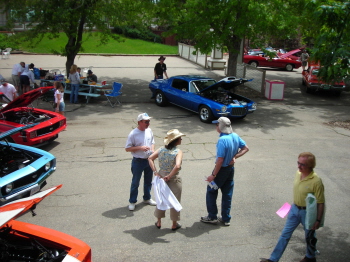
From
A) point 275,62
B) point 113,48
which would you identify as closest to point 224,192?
point 275,62

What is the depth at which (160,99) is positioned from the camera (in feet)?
48.3

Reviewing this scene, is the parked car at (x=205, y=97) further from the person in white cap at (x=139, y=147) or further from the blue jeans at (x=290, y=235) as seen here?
the blue jeans at (x=290, y=235)

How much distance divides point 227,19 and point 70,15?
240 inches

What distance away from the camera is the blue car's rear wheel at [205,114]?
1241 cm

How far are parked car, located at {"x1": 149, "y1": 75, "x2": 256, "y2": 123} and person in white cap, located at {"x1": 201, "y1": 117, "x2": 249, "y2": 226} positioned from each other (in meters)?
6.46

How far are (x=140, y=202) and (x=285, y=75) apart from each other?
793 inches

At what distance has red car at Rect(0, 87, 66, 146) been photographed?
906 centimetres

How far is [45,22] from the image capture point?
15156 millimetres

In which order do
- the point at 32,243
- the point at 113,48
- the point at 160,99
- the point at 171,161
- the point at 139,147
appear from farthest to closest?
the point at 113,48, the point at 160,99, the point at 139,147, the point at 171,161, the point at 32,243

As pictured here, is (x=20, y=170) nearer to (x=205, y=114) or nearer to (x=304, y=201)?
(x=304, y=201)

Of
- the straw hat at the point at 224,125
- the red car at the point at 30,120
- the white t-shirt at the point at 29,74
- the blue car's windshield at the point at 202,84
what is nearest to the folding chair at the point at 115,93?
the blue car's windshield at the point at 202,84

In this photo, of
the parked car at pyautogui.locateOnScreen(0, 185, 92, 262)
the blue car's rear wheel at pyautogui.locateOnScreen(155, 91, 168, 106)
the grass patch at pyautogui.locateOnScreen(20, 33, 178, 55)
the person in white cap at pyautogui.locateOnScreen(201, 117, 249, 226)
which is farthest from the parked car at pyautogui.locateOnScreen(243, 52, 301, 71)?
the parked car at pyautogui.locateOnScreen(0, 185, 92, 262)

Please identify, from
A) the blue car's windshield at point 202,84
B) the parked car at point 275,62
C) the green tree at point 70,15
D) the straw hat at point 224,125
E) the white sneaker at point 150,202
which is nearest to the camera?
the straw hat at point 224,125

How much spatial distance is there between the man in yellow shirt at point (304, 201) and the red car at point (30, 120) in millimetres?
6423
